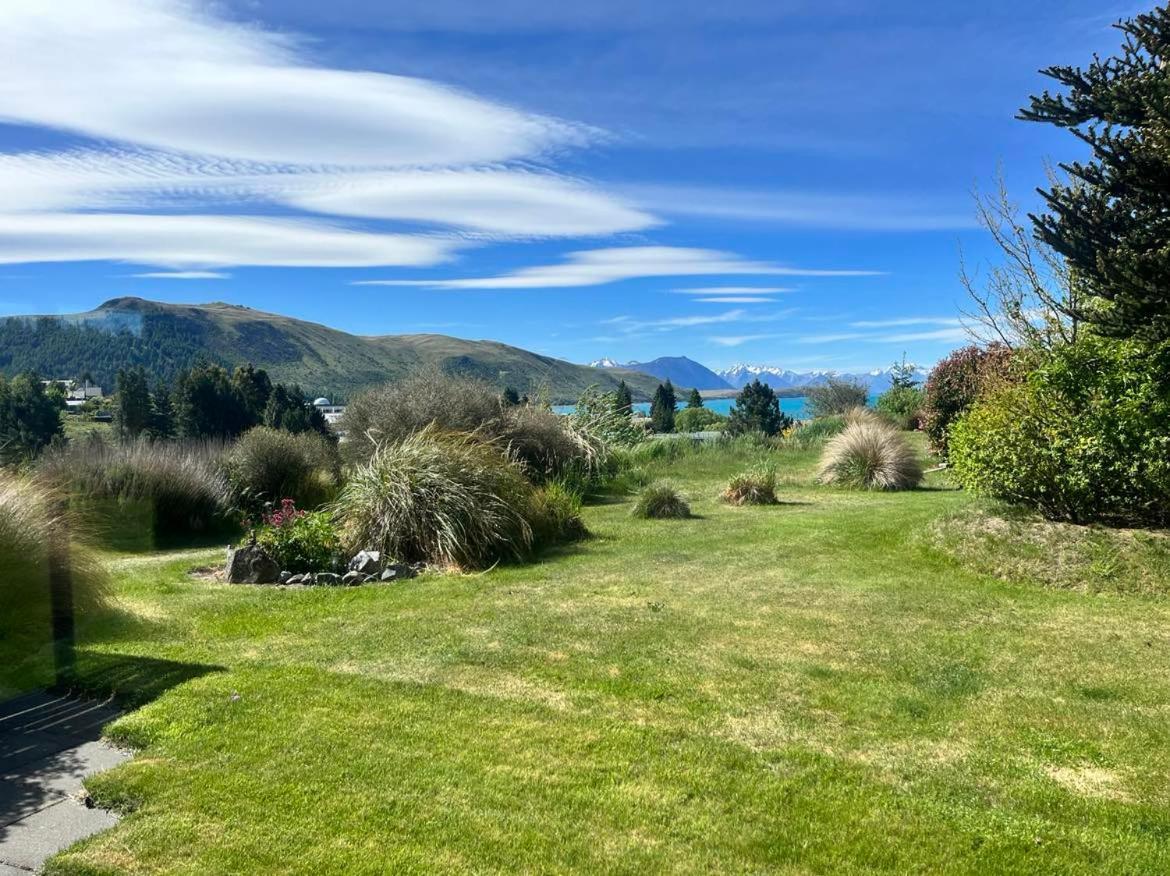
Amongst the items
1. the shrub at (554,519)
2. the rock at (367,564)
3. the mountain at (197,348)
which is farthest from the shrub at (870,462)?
the mountain at (197,348)

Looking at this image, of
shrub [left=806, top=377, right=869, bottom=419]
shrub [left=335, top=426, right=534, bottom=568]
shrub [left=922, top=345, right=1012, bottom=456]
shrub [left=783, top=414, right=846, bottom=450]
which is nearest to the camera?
shrub [left=335, top=426, right=534, bottom=568]

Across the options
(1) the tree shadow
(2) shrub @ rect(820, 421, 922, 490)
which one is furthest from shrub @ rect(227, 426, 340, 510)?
(2) shrub @ rect(820, 421, 922, 490)

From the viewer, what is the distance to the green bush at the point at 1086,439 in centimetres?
765

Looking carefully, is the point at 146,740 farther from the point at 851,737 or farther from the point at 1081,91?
the point at 1081,91

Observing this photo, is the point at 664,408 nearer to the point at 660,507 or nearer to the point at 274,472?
the point at 274,472

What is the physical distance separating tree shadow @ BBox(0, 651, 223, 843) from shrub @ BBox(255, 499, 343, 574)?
3226mm

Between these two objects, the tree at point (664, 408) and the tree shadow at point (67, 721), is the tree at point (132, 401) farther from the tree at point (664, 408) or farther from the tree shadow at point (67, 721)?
the tree shadow at point (67, 721)

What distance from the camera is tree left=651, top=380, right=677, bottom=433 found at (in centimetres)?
3958

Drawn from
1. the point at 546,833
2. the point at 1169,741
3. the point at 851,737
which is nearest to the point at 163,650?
the point at 546,833

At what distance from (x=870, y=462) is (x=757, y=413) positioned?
56.2 ft

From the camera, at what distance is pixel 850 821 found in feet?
10.8

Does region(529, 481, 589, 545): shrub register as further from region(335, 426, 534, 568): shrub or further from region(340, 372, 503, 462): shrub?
region(340, 372, 503, 462): shrub

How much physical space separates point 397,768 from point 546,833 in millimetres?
864

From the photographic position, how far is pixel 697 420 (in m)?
38.2
